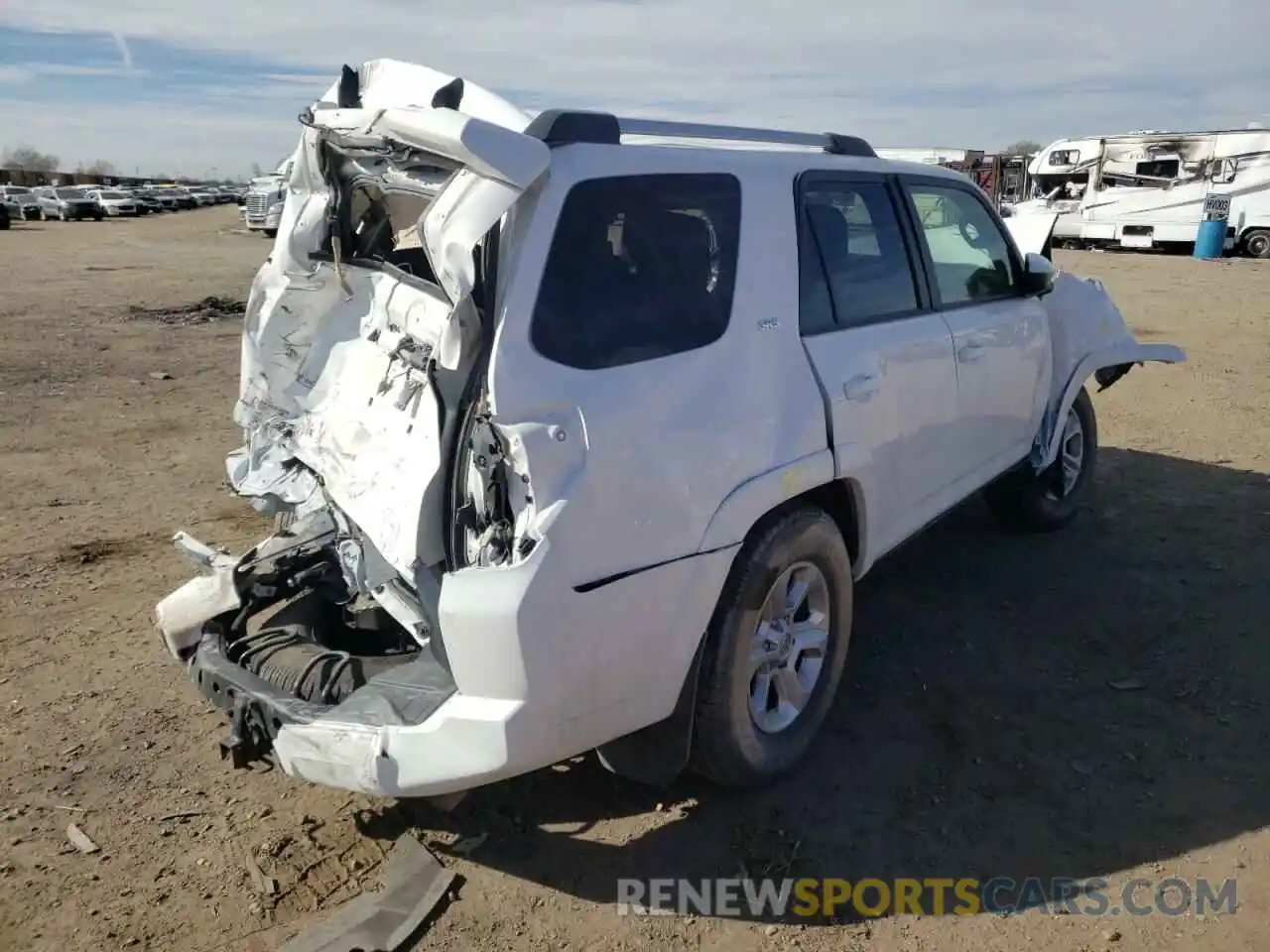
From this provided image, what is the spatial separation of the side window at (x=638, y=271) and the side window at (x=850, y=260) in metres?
0.39

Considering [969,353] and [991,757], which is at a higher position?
[969,353]

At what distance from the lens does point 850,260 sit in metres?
3.72

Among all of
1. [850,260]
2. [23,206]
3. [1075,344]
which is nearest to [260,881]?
[850,260]

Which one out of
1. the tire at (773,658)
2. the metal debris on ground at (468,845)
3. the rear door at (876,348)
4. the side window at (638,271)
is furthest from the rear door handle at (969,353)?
the metal debris on ground at (468,845)

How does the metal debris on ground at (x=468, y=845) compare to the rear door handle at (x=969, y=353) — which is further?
the rear door handle at (x=969, y=353)

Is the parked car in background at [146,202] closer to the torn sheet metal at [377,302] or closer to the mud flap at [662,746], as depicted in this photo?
the torn sheet metal at [377,302]

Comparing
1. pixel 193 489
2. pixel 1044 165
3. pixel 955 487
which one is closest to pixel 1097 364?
pixel 955 487

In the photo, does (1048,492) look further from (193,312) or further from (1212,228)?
(1212,228)

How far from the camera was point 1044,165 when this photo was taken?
29.1 metres

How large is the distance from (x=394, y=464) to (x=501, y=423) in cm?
71

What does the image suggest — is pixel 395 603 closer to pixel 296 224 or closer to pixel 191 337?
pixel 296 224

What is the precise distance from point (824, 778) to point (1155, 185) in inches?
1098

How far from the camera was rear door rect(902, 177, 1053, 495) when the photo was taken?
4.33 metres

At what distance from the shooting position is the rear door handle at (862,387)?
136 inches
